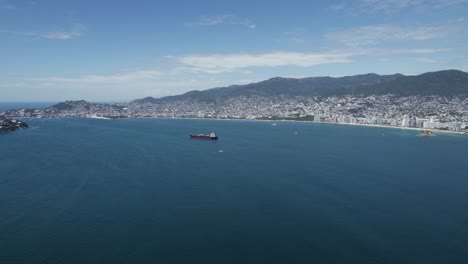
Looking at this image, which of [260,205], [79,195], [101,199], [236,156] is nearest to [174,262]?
[260,205]

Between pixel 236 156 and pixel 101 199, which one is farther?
pixel 236 156

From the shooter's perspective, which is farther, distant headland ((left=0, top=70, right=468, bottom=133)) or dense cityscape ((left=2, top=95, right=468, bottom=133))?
distant headland ((left=0, top=70, right=468, bottom=133))

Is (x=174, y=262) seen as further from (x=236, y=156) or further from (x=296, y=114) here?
(x=296, y=114)

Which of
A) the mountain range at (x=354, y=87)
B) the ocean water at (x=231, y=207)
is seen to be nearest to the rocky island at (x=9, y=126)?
the ocean water at (x=231, y=207)

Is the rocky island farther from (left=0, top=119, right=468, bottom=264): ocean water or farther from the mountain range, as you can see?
the mountain range

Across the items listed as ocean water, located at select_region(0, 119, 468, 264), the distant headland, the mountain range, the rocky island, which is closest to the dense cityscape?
the distant headland

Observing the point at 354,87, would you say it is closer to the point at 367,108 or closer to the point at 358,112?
the point at 367,108

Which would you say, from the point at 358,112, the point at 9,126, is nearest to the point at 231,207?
the point at 9,126
